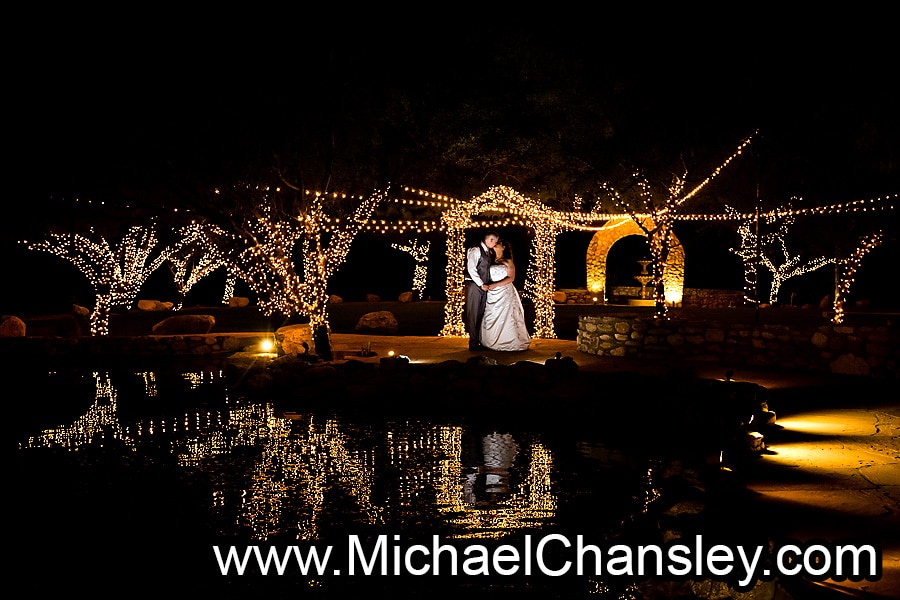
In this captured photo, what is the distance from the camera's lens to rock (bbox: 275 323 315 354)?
569 inches

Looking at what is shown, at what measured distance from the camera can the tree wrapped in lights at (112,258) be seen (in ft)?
58.7

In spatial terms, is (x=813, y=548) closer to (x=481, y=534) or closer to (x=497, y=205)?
(x=481, y=534)

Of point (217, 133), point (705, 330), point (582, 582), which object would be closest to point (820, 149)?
point (705, 330)

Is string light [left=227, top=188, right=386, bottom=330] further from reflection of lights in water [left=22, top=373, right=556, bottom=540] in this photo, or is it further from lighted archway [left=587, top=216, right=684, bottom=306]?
lighted archway [left=587, top=216, right=684, bottom=306]

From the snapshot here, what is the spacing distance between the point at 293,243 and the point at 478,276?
11.1 ft

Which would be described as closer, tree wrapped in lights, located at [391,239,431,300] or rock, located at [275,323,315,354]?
rock, located at [275,323,315,354]

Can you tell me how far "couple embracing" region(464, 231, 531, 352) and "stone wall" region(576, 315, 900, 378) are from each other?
1.15 metres

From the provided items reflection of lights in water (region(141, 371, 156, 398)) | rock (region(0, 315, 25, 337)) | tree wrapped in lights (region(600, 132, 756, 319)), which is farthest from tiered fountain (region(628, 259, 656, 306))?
rock (region(0, 315, 25, 337))

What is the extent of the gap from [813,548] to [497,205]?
1219 cm

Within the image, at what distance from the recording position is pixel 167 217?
1756 cm

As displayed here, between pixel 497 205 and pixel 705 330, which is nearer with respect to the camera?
pixel 705 330

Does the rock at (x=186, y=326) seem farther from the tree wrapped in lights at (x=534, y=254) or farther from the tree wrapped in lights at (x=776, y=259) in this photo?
the tree wrapped in lights at (x=776, y=259)

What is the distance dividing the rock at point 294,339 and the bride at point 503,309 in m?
3.10

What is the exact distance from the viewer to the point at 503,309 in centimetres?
1389
